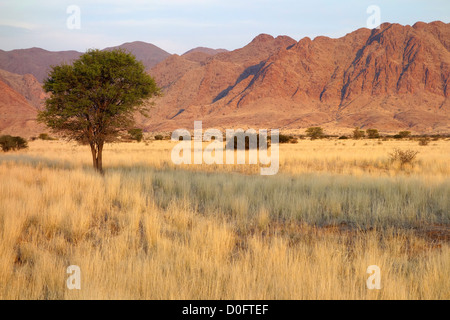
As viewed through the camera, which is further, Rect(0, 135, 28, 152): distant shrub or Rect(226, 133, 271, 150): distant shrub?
Rect(226, 133, 271, 150): distant shrub

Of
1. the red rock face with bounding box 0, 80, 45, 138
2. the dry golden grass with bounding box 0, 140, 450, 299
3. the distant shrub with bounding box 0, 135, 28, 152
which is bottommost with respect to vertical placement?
the dry golden grass with bounding box 0, 140, 450, 299

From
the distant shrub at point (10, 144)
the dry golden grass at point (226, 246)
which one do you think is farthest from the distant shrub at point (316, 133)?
the dry golden grass at point (226, 246)

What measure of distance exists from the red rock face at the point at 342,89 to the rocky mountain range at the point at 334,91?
1.46 feet

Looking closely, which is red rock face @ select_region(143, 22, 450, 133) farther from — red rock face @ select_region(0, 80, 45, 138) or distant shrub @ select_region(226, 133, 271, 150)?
distant shrub @ select_region(226, 133, 271, 150)

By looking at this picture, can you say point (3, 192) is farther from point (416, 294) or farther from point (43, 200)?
point (416, 294)

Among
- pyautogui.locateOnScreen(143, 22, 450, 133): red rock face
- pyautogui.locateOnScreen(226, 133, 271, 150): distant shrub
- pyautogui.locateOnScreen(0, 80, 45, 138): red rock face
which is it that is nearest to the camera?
pyautogui.locateOnScreen(226, 133, 271, 150): distant shrub

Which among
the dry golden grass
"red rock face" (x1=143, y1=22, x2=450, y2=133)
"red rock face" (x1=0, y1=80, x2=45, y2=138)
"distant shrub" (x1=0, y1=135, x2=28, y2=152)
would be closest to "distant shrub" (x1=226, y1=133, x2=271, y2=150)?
"distant shrub" (x1=0, y1=135, x2=28, y2=152)

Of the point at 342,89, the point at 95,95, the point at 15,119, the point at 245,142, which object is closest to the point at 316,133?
the point at 245,142

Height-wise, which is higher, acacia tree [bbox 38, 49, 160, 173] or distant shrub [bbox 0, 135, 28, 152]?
acacia tree [bbox 38, 49, 160, 173]

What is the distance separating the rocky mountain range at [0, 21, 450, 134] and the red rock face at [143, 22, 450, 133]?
0.45 metres

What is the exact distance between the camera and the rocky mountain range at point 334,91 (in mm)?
129250

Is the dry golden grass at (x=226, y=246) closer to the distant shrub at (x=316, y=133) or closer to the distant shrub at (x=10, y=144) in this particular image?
the distant shrub at (x=10, y=144)

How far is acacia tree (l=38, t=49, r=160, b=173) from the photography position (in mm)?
14875

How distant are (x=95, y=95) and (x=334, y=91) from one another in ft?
537
